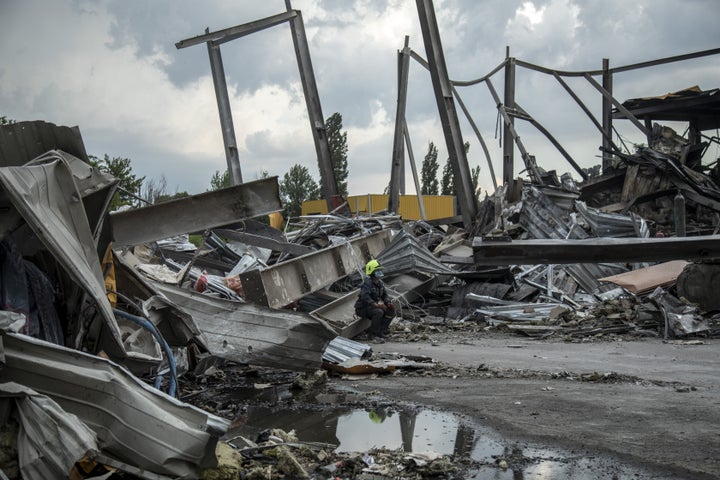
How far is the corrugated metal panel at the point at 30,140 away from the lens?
4.89 m

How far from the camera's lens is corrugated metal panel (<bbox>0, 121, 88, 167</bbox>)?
4895 mm

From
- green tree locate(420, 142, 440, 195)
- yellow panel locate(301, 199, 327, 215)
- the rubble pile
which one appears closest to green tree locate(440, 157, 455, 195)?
green tree locate(420, 142, 440, 195)

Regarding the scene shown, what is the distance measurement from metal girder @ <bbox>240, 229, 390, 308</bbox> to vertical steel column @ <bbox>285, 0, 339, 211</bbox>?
408 centimetres

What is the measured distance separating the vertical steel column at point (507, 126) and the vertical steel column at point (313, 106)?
4.71m

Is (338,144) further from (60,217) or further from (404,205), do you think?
(60,217)

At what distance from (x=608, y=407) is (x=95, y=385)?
4.21 m

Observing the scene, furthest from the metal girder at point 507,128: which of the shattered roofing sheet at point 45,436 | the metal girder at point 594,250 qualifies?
the shattered roofing sheet at point 45,436

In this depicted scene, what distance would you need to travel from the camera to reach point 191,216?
24.6 ft

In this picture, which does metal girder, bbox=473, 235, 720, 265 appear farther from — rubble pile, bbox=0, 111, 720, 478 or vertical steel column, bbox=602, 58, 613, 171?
vertical steel column, bbox=602, 58, 613, 171

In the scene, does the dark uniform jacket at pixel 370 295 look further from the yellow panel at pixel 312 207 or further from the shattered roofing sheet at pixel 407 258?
the yellow panel at pixel 312 207

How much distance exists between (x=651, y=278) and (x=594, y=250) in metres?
9.43

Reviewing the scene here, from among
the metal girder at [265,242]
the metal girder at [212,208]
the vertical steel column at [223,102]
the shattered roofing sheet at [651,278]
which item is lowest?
the shattered roofing sheet at [651,278]

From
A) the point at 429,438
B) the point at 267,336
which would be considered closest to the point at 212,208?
the point at 267,336

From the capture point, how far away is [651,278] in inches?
529
